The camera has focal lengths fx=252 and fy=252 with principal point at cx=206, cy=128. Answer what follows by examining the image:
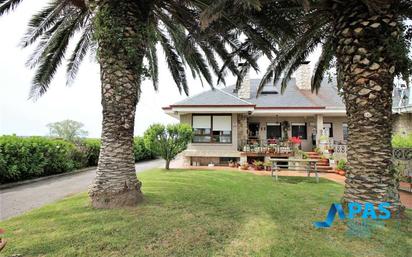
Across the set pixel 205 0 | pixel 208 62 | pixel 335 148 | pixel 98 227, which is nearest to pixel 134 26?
pixel 205 0

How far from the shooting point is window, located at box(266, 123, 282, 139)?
2094 centimetres

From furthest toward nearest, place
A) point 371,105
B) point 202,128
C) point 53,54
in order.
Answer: point 202,128, point 53,54, point 371,105

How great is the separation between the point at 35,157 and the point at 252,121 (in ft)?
49.8

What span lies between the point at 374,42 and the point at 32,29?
10.3 meters

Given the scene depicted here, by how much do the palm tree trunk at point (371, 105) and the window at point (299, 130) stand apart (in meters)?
15.9

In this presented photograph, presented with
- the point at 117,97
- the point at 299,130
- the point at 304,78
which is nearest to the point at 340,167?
the point at 299,130

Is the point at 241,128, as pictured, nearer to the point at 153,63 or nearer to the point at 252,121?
the point at 252,121

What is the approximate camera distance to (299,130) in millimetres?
20938

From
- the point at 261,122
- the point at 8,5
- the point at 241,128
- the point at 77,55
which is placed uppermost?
the point at 8,5

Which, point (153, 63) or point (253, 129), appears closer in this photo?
point (153, 63)

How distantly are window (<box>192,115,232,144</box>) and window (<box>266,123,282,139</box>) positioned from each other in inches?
150

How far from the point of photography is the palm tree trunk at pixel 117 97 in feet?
19.4

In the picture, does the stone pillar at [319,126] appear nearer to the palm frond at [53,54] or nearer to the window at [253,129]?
the window at [253,129]

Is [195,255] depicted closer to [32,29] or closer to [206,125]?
[32,29]
